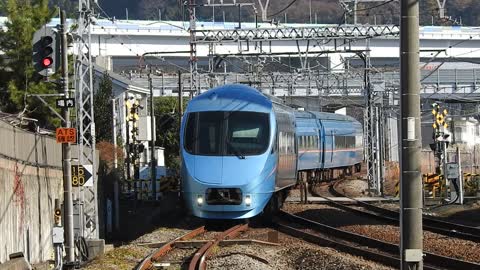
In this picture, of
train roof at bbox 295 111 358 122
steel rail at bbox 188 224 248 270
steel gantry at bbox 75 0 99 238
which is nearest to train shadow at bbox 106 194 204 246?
steel gantry at bbox 75 0 99 238

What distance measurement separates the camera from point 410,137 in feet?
35.8

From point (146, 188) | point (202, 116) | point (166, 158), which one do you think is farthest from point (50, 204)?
point (166, 158)

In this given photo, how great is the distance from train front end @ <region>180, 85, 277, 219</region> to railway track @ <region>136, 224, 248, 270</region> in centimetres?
69

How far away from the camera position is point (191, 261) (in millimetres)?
17344

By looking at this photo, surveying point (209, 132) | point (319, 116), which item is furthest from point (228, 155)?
point (319, 116)

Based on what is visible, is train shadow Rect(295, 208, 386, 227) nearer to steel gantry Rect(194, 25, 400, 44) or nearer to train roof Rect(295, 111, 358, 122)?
train roof Rect(295, 111, 358, 122)

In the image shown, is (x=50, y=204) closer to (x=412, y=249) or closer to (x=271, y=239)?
(x=271, y=239)

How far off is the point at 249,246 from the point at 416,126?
30.9ft

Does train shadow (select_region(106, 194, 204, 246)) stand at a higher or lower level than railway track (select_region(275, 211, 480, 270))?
lower

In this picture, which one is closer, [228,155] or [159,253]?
[159,253]

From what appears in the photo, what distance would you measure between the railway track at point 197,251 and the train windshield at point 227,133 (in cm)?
208

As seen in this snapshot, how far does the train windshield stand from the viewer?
2305 centimetres

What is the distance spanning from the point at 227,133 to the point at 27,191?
521 cm

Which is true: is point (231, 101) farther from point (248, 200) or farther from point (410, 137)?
point (410, 137)
